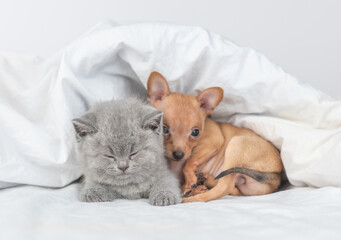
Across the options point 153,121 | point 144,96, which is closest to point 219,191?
point 153,121

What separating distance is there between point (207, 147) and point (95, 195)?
2.46 ft

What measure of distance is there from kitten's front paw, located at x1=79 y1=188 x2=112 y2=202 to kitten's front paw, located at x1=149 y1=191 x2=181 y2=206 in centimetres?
21

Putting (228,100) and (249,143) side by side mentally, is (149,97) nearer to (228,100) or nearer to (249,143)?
(228,100)

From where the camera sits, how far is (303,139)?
5.87 ft

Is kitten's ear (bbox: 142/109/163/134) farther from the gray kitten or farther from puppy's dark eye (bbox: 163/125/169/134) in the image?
puppy's dark eye (bbox: 163/125/169/134)

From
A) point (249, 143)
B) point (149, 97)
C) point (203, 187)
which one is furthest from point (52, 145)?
point (249, 143)

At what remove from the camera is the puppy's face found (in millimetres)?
1885

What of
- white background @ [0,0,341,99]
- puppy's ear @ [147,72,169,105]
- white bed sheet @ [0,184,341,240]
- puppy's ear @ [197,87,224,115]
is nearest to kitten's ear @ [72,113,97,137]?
white bed sheet @ [0,184,341,240]

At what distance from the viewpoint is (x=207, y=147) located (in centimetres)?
203

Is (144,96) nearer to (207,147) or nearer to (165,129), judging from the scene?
(165,129)

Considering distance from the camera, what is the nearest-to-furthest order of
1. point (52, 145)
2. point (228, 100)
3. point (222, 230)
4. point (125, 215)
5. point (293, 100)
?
point (222, 230) < point (125, 215) < point (52, 145) < point (293, 100) < point (228, 100)

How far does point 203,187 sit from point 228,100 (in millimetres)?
563

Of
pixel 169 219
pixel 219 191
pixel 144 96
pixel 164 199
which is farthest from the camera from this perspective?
pixel 144 96

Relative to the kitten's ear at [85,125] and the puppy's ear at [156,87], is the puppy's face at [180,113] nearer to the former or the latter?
the puppy's ear at [156,87]
